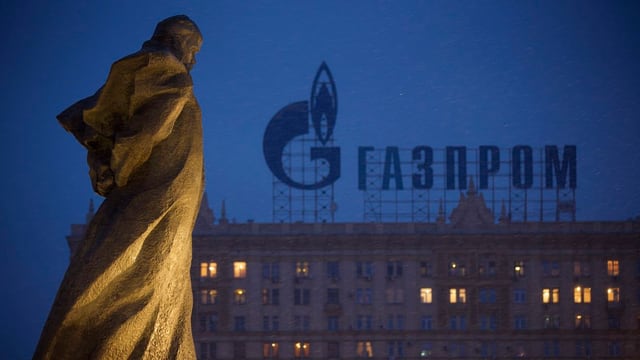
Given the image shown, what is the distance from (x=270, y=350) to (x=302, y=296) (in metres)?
5.40

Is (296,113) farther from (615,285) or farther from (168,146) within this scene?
(168,146)

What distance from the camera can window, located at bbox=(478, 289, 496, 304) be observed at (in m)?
75.8

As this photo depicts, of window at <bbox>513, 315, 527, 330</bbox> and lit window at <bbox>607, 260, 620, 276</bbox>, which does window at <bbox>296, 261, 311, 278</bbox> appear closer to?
window at <bbox>513, 315, 527, 330</bbox>

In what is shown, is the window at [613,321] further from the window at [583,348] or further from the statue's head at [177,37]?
the statue's head at [177,37]

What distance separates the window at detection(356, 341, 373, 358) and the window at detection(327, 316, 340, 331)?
229cm

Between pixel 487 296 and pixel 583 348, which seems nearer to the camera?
pixel 583 348

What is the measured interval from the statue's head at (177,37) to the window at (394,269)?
70.7 metres

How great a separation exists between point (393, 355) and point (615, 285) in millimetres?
20718

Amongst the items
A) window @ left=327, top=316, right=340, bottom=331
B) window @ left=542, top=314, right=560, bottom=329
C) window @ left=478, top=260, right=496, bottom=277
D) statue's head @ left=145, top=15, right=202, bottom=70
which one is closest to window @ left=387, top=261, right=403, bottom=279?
window @ left=327, top=316, right=340, bottom=331

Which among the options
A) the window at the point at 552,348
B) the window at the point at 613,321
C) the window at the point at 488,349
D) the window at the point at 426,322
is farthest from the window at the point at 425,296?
the window at the point at 613,321

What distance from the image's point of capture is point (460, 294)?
75812mm

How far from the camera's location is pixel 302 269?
76.2m

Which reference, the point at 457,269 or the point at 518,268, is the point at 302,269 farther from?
the point at 518,268

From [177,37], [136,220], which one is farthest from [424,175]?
[136,220]
